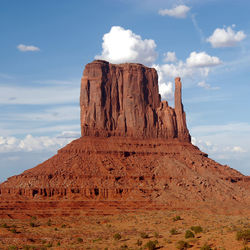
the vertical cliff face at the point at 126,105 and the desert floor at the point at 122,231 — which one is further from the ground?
the vertical cliff face at the point at 126,105

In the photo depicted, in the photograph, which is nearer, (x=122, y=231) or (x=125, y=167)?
(x=122, y=231)

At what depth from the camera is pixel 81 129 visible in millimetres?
124000

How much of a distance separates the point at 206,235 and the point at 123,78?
85.0m

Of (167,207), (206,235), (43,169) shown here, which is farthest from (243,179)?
(206,235)

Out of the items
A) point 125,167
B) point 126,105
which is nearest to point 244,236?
point 125,167

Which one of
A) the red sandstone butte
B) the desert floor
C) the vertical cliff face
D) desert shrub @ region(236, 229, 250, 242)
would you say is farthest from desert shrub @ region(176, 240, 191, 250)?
the vertical cliff face

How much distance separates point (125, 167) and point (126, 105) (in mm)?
20270

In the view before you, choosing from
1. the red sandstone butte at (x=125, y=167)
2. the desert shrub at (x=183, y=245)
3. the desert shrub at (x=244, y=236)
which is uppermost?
the red sandstone butte at (x=125, y=167)

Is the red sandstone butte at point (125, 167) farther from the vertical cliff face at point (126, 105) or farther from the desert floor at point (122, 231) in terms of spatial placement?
the desert floor at point (122, 231)

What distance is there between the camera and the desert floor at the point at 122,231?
49250 millimetres

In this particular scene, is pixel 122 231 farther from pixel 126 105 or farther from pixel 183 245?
pixel 126 105

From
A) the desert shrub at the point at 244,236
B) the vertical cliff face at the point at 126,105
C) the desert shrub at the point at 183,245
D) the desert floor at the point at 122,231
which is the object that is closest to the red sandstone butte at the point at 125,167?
the vertical cliff face at the point at 126,105

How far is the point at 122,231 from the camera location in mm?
74062

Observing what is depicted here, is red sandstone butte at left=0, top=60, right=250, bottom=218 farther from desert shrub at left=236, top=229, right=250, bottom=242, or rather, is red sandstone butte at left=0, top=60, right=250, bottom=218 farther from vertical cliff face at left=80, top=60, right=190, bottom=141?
desert shrub at left=236, top=229, right=250, bottom=242
